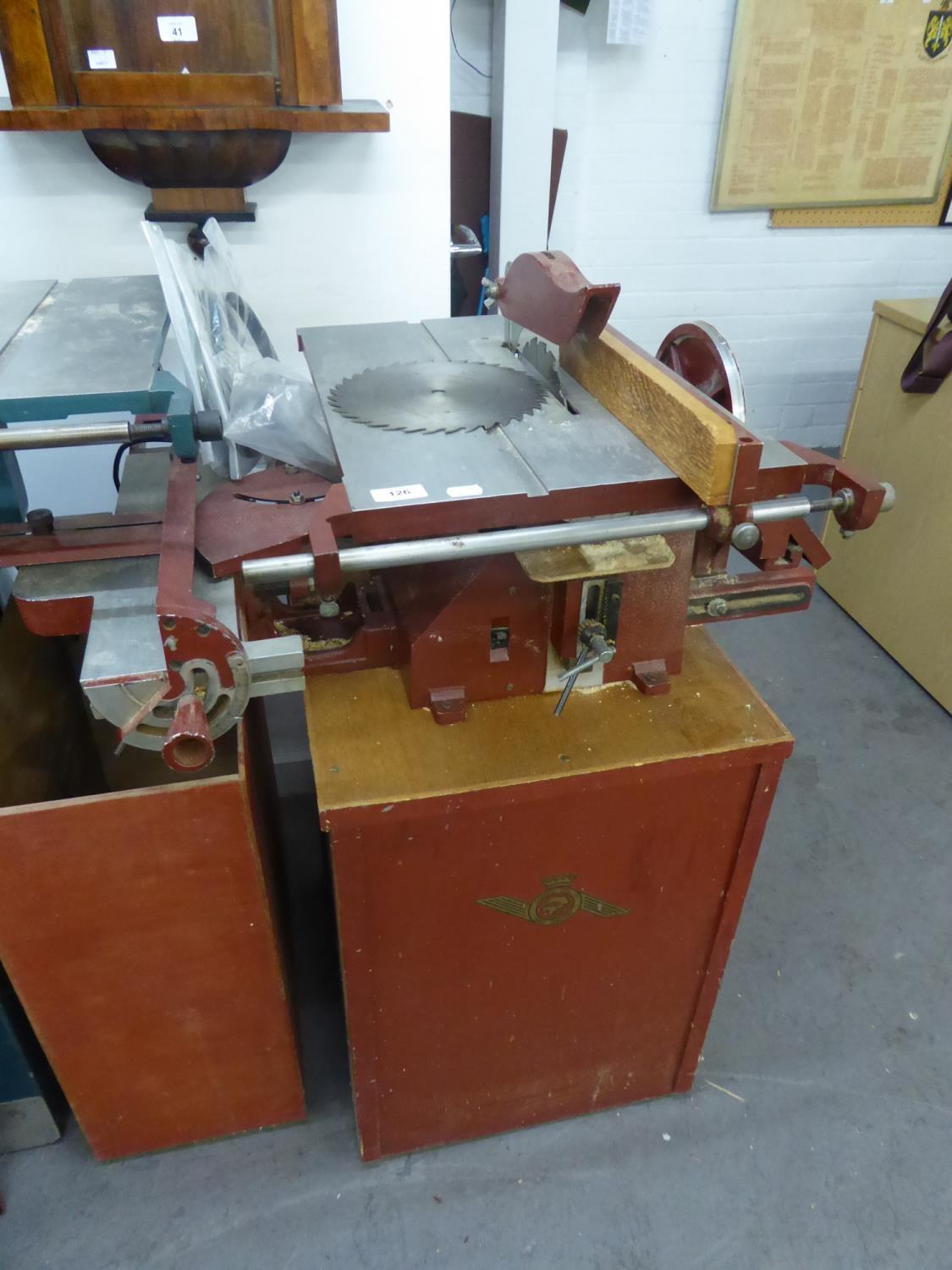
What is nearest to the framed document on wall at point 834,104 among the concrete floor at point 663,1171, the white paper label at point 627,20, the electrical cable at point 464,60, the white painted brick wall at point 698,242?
the white painted brick wall at point 698,242

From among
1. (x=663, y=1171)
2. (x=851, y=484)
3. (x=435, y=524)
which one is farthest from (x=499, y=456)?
(x=663, y=1171)

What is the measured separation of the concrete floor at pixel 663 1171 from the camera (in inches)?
51.6

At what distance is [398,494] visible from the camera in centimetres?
91

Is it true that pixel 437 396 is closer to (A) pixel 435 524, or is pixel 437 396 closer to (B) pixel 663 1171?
(A) pixel 435 524

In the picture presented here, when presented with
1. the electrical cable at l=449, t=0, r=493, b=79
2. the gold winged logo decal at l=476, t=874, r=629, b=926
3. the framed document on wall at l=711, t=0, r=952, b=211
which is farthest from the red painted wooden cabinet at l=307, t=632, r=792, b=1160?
the framed document on wall at l=711, t=0, r=952, b=211

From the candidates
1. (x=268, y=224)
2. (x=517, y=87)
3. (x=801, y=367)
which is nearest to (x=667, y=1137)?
(x=268, y=224)

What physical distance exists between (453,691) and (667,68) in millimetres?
2458

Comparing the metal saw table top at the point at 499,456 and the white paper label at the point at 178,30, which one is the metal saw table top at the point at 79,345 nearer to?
the metal saw table top at the point at 499,456

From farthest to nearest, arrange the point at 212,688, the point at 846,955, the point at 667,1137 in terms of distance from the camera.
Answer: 1. the point at 846,955
2. the point at 667,1137
3. the point at 212,688

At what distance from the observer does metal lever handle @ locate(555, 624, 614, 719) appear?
107 centimetres

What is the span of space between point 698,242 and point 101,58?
219 cm

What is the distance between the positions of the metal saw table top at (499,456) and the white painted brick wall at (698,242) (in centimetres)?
195

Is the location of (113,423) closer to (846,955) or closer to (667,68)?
(846,955)

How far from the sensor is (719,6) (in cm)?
264
